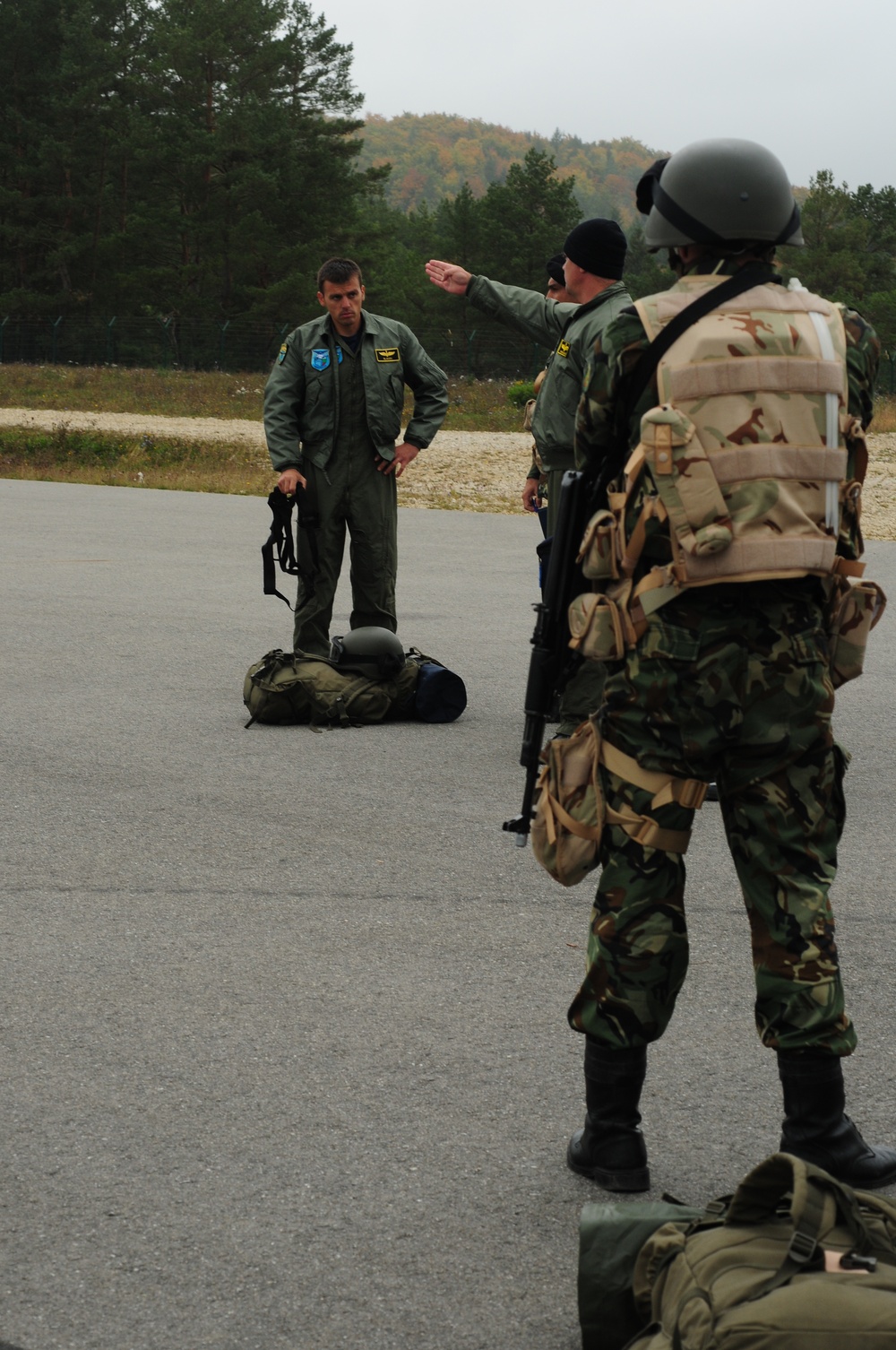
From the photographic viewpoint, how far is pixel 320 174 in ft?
173

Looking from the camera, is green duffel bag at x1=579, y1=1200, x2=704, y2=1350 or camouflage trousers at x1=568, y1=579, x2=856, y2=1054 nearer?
green duffel bag at x1=579, y1=1200, x2=704, y2=1350

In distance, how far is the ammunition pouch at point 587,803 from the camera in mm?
2850

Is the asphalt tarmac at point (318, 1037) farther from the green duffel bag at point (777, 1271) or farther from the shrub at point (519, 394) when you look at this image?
the shrub at point (519, 394)

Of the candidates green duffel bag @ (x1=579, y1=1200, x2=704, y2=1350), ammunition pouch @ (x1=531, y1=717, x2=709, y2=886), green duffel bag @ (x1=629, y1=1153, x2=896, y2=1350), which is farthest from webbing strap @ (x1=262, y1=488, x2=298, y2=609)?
green duffel bag @ (x1=629, y1=1153, x2=896, y2=1350)

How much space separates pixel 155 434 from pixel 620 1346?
91.8 feet

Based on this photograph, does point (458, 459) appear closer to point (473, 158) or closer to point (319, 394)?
point (319, 394)

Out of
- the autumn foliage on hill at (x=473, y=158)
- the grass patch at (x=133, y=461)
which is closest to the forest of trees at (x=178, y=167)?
the grass patch at (x=133, y=461)

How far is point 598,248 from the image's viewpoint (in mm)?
5938

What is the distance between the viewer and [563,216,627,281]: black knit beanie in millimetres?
5938

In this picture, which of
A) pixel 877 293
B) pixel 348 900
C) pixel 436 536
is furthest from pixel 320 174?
pixel 348 900

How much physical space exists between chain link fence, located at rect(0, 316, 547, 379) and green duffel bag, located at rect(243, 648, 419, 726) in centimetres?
4181

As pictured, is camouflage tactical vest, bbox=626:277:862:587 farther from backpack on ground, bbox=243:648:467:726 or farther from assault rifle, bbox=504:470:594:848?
backpack on ground, bbox=243:648:467:726

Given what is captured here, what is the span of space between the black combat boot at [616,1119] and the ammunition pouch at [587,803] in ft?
1.18

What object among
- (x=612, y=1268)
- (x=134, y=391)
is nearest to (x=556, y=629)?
(x=612, y=1268)
